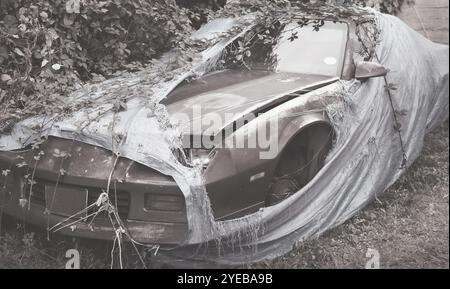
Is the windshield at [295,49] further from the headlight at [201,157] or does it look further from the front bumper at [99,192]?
the front bumper at [99,192]

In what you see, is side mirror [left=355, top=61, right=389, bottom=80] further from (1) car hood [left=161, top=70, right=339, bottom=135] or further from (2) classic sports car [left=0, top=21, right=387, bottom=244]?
(1) car hood [left=161, top=70, right=339, bottom=135]

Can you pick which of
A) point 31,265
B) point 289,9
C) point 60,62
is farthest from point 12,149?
point 289,9

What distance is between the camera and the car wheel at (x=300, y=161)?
3557mm

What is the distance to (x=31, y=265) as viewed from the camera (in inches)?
131

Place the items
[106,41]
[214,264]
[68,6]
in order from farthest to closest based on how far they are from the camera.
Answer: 1. [106,41]
2. [68,6]
3. [214,264]

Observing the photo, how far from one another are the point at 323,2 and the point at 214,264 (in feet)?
8.93

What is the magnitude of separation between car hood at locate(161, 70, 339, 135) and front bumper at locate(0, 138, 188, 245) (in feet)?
1.31

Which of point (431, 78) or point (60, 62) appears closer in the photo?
point (60, 62)

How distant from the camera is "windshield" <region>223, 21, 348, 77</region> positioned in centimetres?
423

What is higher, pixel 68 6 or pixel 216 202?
pixel 68 6

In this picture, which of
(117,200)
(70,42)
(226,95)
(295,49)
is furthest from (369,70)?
(70,42)

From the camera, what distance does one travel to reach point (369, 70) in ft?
13.0

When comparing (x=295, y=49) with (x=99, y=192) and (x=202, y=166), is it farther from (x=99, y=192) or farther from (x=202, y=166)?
(x=99, y=192)
